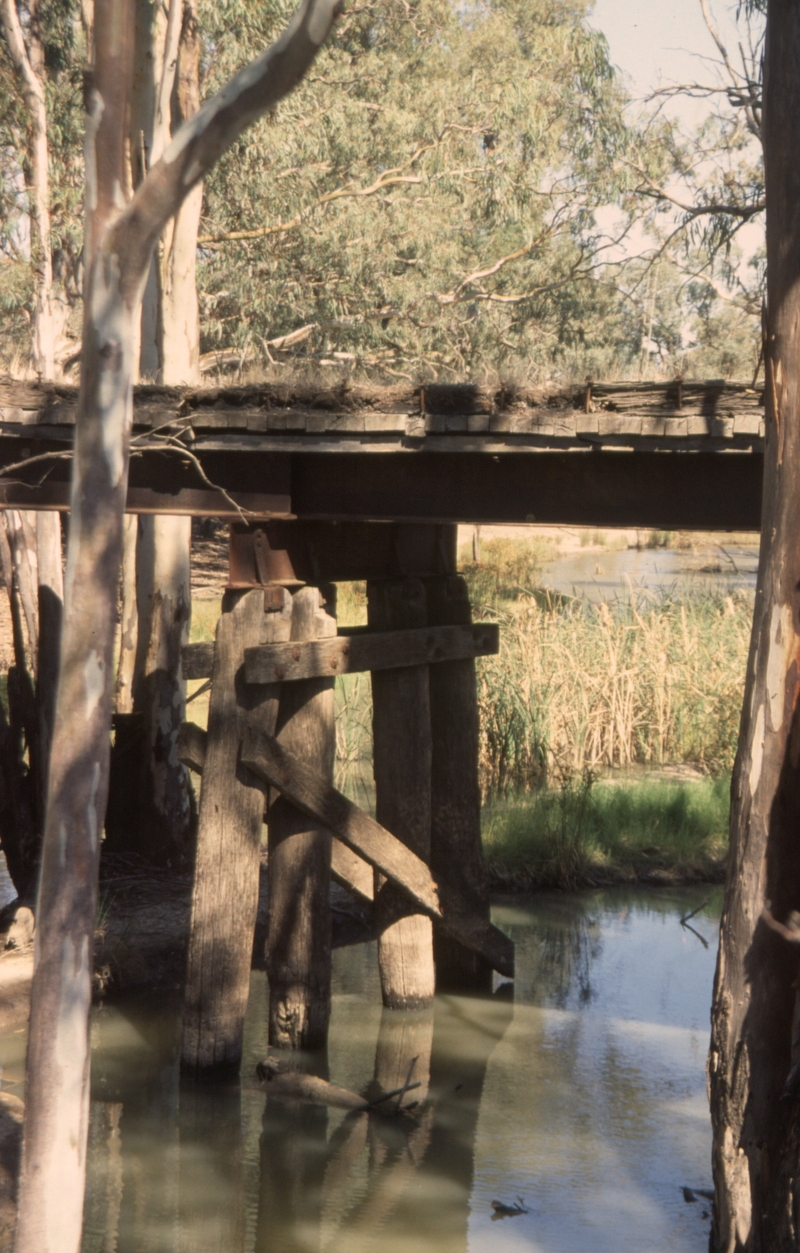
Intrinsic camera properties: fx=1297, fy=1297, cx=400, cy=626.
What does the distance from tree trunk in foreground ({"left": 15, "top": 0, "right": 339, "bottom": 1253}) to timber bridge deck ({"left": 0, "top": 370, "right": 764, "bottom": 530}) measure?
1.28m

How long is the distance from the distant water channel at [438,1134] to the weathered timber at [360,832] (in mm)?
531

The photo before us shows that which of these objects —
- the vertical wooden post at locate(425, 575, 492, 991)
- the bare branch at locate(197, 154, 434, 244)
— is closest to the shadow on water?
the vertical wooden post at locate(425, 575, 492, 991)

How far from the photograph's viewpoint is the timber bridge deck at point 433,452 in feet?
15.2

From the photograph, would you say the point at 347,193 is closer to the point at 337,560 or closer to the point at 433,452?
the point at 337,560

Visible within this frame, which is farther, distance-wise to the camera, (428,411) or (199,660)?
(199,660)

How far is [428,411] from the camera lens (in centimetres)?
492

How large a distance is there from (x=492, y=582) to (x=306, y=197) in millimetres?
6036

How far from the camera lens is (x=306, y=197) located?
55.5 feet

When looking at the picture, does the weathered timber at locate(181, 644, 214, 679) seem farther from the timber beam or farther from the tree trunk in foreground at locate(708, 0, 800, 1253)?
the tree trunk in foreground at locate(708, 0, 800, 1253)

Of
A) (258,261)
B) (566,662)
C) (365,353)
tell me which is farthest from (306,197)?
(566,662)

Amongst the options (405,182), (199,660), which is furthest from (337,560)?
(405,182)

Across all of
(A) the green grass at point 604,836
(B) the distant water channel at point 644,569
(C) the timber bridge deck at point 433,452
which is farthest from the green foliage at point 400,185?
(C) the timber bridge deck at point 433,452

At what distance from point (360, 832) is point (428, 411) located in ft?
6.34

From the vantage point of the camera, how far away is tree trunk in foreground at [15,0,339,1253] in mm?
3174
